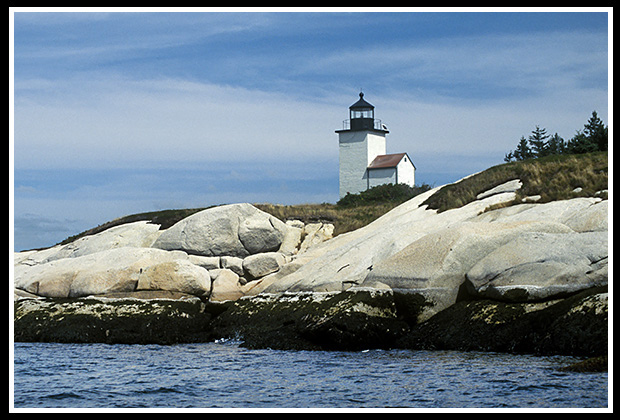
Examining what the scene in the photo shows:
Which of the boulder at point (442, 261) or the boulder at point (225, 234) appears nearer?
the boulder at point (442, 261)

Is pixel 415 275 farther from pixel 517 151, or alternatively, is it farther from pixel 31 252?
pixel 517 151

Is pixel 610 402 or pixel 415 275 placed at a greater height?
pixel 415 275

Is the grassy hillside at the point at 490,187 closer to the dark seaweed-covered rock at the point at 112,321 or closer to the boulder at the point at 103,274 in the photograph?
the boulder at the point at 103,274

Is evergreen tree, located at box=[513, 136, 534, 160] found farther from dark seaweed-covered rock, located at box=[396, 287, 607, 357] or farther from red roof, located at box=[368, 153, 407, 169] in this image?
dark seaweed-covered rock, located at box=[396, 287, 607, 357]

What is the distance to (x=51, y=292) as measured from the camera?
2873cm

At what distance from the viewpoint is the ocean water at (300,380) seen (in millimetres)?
13539

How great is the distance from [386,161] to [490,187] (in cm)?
4077

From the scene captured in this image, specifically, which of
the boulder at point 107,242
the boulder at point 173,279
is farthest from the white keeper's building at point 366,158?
the boulder at point 173,279

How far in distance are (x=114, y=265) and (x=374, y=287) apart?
12143 millimetres

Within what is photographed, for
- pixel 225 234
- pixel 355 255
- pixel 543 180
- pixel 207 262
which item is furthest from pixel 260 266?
pixel 543 180

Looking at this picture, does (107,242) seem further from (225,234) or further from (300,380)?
(300,380)

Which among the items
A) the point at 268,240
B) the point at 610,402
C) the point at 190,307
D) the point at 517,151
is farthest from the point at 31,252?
the point at 517,151

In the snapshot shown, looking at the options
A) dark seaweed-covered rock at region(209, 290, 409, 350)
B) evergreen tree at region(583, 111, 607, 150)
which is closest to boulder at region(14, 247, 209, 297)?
dark seaweed-covered rock at region(209, 290, 409, 350)

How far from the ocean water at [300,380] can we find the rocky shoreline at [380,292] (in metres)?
1.16
